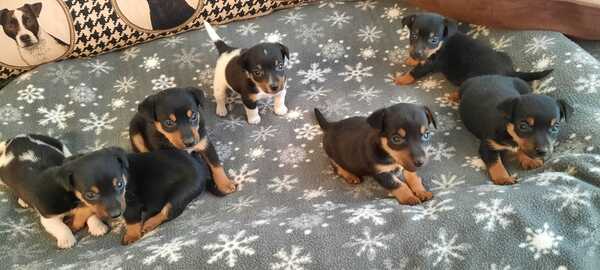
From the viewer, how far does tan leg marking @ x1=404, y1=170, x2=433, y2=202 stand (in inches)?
97.9

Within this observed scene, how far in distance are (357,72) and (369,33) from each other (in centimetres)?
36

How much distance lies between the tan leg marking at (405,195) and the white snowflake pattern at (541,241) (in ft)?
1.81

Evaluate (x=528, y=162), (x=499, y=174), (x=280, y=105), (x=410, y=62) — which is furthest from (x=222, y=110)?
(x=528, y=162)

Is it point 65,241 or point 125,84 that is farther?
point 125,84

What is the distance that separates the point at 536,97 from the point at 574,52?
76cm

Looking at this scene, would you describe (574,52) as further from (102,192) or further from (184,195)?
(102,192)

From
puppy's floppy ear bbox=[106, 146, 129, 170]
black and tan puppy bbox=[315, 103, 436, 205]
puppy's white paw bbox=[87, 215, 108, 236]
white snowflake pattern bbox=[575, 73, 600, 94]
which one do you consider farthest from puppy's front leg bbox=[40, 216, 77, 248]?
white snowflake pattern bbox=[575, 73, 600, 94]

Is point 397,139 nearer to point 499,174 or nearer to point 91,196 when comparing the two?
point 499,174

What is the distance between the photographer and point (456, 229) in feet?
6.74

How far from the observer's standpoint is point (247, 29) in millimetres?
3805

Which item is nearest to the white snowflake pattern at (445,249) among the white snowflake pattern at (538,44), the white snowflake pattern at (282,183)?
the white snowflake pattern at (282,183)

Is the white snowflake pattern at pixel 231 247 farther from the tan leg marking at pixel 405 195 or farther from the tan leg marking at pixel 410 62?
the tan leg marking at pixel 410 62

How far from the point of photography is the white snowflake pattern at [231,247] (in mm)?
2066

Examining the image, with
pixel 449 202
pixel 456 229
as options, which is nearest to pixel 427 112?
pixel 449 202
